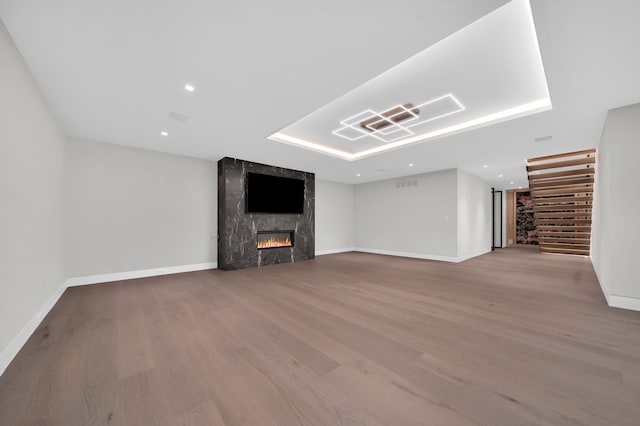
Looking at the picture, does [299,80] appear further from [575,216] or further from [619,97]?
[575,216]

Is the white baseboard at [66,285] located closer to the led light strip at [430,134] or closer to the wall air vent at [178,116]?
the wall air vent at [178,116]

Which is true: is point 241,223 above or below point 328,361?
above

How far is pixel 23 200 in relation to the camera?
2.43m

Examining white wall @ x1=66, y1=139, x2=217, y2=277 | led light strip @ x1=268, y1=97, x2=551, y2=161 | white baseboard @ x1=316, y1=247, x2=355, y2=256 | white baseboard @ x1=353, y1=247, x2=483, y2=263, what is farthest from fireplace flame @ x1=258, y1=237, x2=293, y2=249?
white baseboard @ x1=353, y1=247, x2=483, y2=263

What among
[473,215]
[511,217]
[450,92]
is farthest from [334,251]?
[511,217]

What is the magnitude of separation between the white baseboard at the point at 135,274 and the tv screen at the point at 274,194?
183cm

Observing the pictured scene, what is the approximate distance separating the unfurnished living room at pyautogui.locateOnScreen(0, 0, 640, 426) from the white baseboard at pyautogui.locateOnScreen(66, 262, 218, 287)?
5 centimetres

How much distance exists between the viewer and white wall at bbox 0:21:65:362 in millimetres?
2023

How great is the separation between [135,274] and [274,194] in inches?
144

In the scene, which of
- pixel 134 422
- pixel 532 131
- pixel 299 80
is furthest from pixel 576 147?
pixel 134 422

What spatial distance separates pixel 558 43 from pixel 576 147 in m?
4.43

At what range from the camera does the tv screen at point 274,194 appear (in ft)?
20.8

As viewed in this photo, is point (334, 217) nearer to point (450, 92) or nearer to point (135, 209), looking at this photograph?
point (135, 209)

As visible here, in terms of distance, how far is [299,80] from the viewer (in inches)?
105
